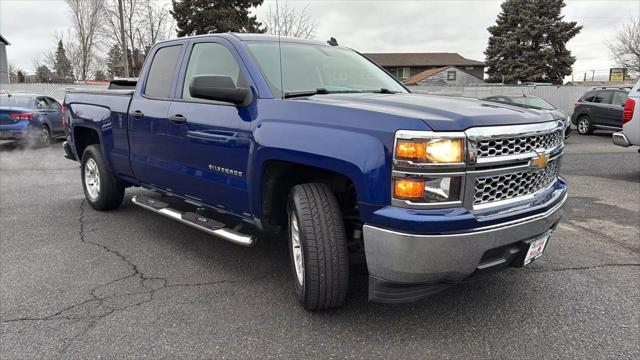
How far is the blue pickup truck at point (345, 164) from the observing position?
2.64m

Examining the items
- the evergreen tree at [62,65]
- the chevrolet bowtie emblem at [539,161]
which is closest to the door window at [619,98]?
the chevrolet bowtie emblem at [539,161]

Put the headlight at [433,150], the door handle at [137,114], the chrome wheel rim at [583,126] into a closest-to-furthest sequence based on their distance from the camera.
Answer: the headlight at [433,150], the door handle at [137,114], the chrome wheel rim at [583,126]

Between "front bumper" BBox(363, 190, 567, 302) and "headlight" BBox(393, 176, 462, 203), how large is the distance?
0.64 feet

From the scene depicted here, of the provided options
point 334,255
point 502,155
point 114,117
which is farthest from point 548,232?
point 114,117

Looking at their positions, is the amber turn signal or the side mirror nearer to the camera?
the amber turn signal

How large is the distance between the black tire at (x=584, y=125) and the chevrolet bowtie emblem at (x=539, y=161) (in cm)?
1683

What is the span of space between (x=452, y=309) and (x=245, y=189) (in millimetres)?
1683

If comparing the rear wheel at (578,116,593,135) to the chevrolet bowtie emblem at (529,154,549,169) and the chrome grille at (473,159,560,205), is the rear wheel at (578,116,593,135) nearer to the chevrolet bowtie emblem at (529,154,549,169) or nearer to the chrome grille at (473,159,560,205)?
the chrome grille at (473,159,560,205)

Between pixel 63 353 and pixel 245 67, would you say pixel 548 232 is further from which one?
pixel 63 353

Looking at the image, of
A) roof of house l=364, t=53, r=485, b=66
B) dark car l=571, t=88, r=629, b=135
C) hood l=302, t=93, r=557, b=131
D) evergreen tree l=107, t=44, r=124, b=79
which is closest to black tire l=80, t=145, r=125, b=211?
hood l=302, t=93, r=557, b=131

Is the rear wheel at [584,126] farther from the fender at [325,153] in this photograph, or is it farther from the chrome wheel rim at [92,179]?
the fender at [325,153]

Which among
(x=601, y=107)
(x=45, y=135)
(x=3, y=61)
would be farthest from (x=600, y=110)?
(x=3, y=61)

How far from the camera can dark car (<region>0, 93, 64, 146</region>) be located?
12.5 metres

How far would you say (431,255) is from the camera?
2.63 meters
